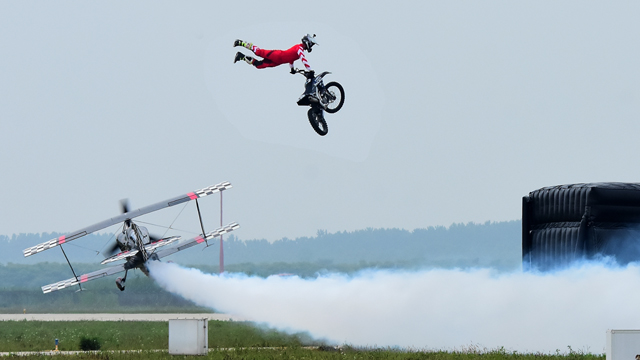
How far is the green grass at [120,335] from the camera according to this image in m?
39.1

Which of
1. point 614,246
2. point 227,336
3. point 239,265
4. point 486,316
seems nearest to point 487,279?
point 486,316

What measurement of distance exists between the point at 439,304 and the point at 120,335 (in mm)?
17618

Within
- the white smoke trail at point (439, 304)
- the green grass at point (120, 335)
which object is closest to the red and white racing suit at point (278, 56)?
the white smoke trail at point (439, 304)

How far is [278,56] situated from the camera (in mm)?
29875

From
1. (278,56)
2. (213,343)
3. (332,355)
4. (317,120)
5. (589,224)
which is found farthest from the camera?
(213,343)

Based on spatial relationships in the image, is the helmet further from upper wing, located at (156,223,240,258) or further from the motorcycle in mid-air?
upper wing, located at (156,223,240,258)

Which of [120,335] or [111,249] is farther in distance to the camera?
[120,335]

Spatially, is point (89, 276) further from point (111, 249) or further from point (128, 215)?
point (128, 215)

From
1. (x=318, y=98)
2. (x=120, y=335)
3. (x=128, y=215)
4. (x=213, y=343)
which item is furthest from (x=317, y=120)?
(x=120, y=335)

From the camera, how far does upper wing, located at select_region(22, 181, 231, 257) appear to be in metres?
39.9

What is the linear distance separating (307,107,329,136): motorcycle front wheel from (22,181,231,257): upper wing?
1304cm

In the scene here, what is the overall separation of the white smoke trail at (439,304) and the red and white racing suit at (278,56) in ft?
35.0

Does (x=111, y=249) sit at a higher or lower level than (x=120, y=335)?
higher

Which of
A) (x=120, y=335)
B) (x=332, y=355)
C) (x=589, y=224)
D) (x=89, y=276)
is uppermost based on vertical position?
(x=589, y=224)
